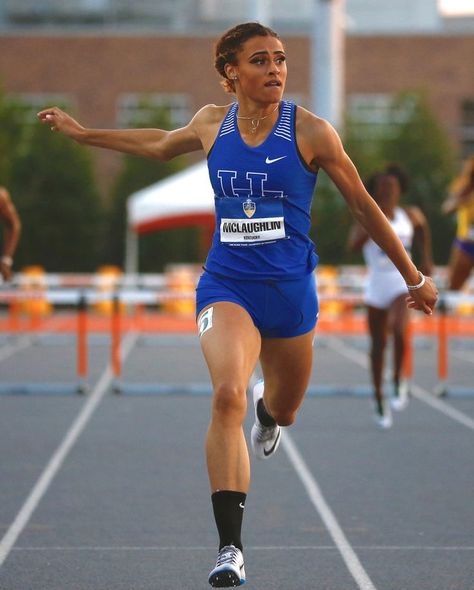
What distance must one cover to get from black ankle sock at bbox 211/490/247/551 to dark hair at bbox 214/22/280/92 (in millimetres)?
1675

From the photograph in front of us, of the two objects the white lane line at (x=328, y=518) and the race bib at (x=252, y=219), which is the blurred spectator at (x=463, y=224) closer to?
the white lane line at (x=328, y=518)

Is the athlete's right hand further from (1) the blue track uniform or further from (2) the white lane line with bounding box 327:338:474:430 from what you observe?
(2) the white lane line with bounding box 327:338:474:430

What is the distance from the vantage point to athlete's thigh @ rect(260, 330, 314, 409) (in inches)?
222

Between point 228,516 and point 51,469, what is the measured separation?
4.02 meters

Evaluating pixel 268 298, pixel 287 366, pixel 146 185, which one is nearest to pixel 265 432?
pixel 287 366

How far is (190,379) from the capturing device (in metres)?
16.1

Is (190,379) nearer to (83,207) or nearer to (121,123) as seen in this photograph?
(83,207)

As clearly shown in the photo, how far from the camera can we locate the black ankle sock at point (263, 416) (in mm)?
6562

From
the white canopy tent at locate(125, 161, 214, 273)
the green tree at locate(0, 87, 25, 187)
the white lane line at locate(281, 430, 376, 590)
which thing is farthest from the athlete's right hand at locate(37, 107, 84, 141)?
the green tree at locate(0, 87, 25, 187)

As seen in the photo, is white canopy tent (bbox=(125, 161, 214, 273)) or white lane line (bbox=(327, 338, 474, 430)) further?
white canopy tent (bbox=(125, 161, 214, 273))

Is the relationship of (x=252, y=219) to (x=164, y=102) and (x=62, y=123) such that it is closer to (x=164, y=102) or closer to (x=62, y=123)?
(x=62, y=123)

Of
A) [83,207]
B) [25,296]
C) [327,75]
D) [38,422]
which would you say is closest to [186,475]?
[38,422]

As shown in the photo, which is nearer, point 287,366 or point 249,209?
point 249,209

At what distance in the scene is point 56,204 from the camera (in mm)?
40156
